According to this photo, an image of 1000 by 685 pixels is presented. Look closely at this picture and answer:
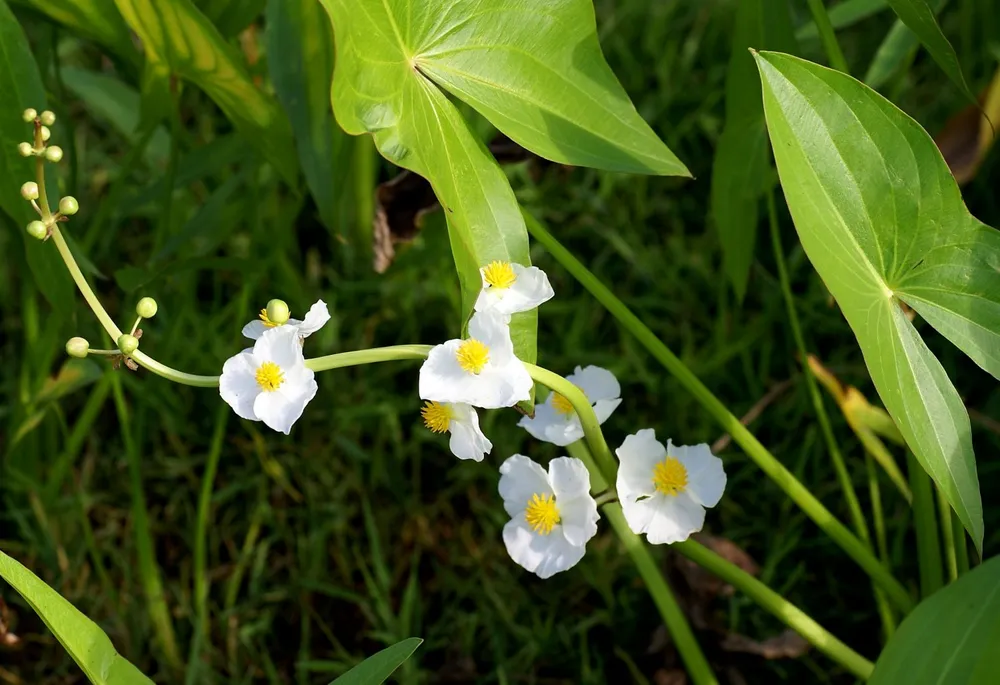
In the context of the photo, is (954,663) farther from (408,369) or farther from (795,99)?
(408,369)

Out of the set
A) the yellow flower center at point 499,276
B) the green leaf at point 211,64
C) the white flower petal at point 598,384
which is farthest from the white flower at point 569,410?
the green leaf at point 211,64

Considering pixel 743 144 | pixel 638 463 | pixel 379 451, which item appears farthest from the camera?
pixel 379 451

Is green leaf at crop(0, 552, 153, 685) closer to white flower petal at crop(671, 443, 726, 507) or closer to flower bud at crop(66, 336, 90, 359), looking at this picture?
flower bud at crop(66, 336, 90, 359)

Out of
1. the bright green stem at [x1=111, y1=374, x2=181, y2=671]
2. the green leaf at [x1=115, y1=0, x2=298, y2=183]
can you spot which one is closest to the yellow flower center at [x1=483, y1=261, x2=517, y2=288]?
the green leaf at [x1=115, y1=0, x2=298, y2=183]

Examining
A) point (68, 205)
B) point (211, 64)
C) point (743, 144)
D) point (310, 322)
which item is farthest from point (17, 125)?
point (743, 144)

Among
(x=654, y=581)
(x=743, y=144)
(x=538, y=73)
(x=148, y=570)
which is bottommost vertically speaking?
(x=148, y=570)

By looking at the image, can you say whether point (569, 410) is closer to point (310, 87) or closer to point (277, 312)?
point (277, 312)

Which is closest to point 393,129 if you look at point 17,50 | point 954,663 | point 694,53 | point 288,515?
point 17,50

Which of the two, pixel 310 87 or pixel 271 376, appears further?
pixel 310 87
